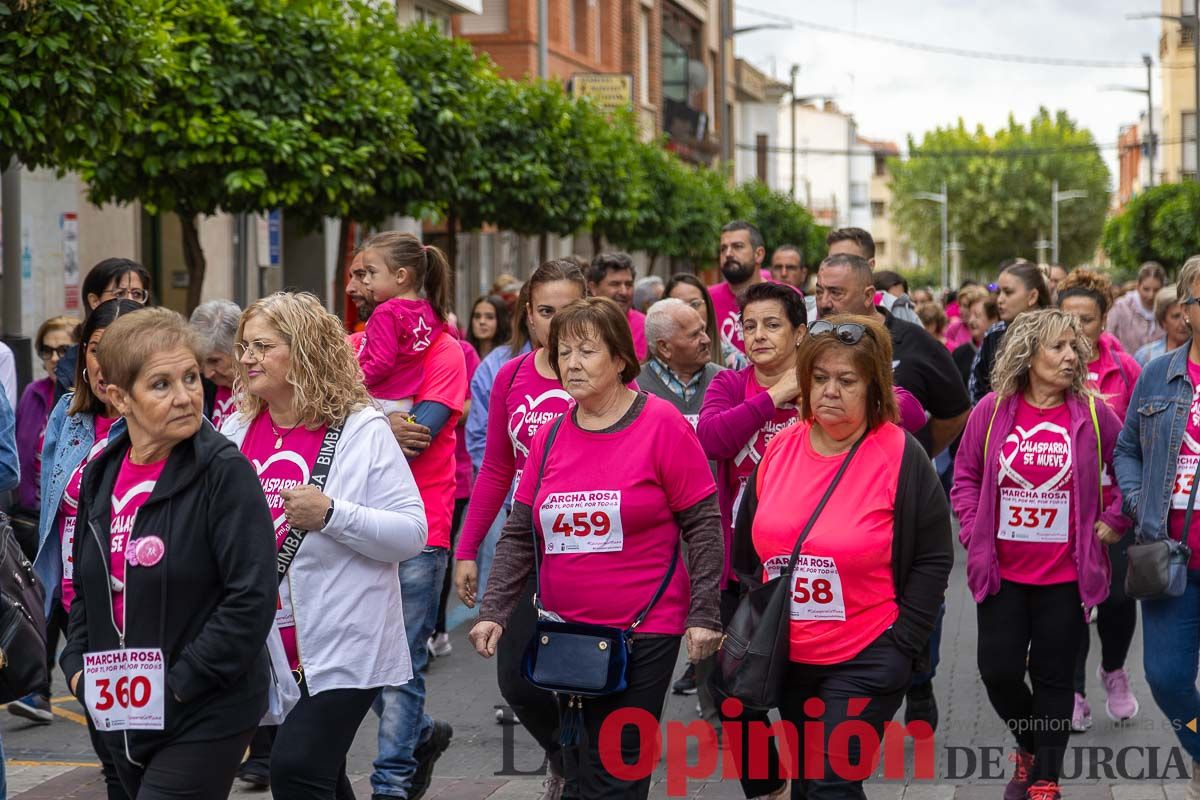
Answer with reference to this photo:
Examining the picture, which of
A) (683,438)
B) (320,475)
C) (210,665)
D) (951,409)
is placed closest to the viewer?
(210,665)

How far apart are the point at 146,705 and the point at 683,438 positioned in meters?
1.86

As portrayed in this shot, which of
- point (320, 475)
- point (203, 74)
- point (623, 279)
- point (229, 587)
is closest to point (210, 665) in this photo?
point (229, 587)

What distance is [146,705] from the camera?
165 inches

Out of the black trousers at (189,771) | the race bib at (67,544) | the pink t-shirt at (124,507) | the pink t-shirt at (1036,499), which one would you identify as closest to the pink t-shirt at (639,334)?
the pink t-shirt at (1036,499)

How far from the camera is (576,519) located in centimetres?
530

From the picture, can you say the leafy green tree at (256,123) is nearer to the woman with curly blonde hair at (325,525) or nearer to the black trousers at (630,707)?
the woman with curly blonde hair at (325,525)

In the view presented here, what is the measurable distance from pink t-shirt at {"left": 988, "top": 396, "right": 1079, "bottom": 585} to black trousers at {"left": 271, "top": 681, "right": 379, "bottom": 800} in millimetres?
2644

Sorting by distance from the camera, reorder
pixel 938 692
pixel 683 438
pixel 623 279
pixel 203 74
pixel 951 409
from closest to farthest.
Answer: pixel 683 438, pixel 951 409, pixel 938 692, pixel 623 279, pixel 203 74

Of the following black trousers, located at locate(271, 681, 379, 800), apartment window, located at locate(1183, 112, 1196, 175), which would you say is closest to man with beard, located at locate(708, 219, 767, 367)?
black trousers, located at locate(271, 681, 379, 800)

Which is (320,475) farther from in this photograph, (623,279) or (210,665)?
(623,279)

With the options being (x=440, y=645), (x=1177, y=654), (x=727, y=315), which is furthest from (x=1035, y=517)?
(x=440, y=645)

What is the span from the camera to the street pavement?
6871 millimetres

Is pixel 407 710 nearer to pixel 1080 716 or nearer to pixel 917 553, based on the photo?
→ pixel 917 553

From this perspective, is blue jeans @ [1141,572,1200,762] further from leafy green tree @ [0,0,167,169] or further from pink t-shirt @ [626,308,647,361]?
leafy green tree @ [0,0,167,169]
